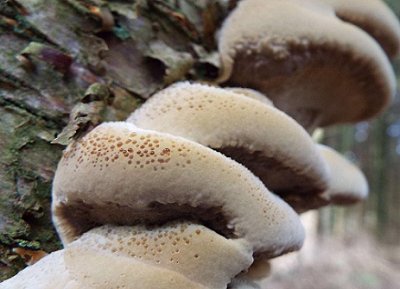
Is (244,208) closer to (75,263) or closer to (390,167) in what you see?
(75,263)

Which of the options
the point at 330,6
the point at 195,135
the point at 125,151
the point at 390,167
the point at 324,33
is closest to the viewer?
the point at 125,151

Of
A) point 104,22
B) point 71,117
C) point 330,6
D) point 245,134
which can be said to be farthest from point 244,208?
point 330,6

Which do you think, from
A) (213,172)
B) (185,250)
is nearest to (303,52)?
(213,172)

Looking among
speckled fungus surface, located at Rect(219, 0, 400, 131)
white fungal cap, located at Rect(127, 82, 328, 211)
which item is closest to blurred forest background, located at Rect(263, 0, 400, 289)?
speckled fungus surface, located at Rect(219, 0, 400, 131)

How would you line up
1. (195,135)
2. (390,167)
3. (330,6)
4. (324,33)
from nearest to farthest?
(195,135)
(324,33)
(330,6)
(390,167)

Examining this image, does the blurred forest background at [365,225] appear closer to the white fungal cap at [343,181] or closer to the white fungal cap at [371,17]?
the white fungal cap at [343,181]

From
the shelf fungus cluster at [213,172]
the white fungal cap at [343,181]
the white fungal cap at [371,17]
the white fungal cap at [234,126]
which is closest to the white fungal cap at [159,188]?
the shelf fungus cluster at [213,172]

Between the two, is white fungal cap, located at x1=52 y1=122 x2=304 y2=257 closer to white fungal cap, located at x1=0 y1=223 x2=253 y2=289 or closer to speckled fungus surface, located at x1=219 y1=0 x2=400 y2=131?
white fungal cap, located at x1=0 y1=223 x2=253 y2=289
